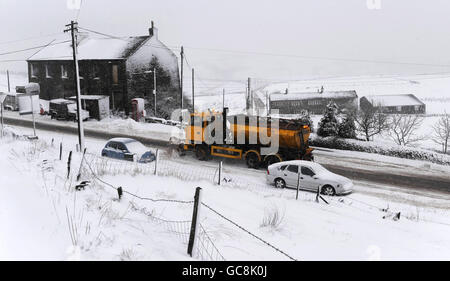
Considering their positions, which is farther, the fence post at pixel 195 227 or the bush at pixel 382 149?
the bush at pixel 382 149

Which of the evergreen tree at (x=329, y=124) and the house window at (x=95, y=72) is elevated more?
the house window at (x=95, y=72)

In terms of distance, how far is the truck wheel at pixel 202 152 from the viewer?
17531 millimetres

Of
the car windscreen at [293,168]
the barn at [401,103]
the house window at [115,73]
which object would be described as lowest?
the car windscreen at [293,168]

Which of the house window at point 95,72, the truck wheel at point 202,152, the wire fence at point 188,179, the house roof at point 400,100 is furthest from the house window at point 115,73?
the house roof at point 400,100

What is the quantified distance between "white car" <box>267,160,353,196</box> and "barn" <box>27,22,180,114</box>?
64.1ft

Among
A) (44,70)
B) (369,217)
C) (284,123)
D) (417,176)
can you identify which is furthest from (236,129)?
(44,70)

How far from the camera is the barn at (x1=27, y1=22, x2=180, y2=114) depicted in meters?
29.6

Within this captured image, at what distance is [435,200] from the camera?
1297 cm

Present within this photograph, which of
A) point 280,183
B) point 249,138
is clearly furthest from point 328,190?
point 249,138

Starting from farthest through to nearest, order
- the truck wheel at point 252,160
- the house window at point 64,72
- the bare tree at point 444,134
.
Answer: the house window at point 64,72
the bare tree at point 444,134
the truck wheel at point 252,160

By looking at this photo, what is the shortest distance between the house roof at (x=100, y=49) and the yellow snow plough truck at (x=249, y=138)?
15.9 m

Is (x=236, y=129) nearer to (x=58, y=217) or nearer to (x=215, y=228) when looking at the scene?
(x=215, y=228)

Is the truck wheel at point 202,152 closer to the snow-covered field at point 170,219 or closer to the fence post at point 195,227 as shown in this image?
the snow-covered field at point 170,219

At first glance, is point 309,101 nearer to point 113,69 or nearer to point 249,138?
point 113,69
